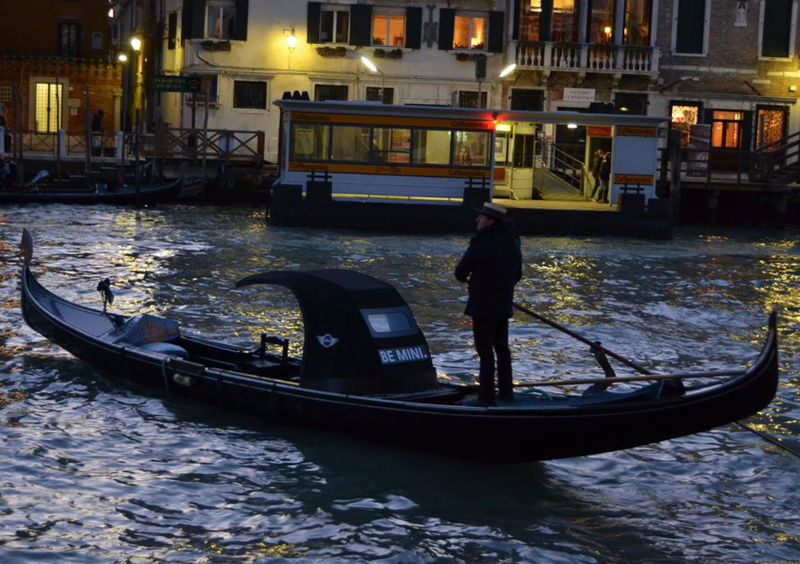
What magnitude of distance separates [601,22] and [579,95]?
221 cm

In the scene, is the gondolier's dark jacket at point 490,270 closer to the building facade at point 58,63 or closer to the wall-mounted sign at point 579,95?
the wall-mounted sign at point 579,95

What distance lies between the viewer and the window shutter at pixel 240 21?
123 ft

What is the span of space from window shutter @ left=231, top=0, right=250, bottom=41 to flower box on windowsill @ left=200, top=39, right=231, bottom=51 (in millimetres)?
287

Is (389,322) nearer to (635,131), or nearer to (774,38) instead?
(635,131)

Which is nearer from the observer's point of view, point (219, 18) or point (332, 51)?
point (332, 51)

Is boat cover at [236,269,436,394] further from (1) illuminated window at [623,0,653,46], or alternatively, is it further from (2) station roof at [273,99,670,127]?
(1) illuminated window at [623,0,653,46]

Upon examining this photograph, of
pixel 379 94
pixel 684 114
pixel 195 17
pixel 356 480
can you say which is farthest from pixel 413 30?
pixel 356 480

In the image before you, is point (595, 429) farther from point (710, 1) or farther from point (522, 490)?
point (710, 1)

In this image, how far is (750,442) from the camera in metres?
10.8

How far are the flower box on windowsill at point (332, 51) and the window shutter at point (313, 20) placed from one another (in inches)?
13.5

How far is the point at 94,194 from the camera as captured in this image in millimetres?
33094

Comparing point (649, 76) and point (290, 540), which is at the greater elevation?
point (649, 76)

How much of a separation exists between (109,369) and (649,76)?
28296mm

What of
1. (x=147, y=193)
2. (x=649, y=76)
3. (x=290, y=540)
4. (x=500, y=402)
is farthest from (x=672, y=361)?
(x=649, y=76)
